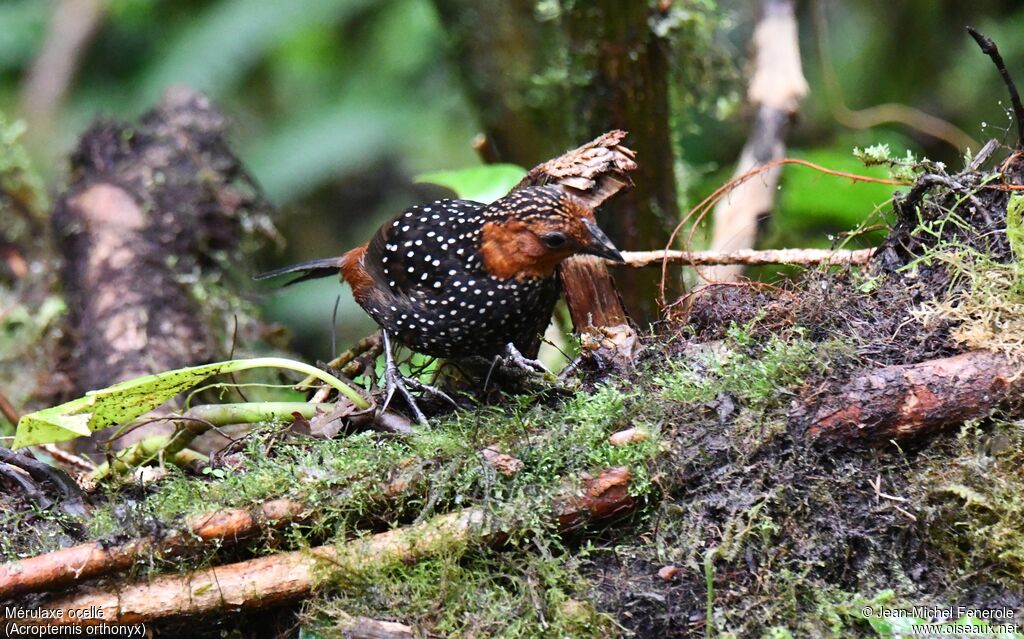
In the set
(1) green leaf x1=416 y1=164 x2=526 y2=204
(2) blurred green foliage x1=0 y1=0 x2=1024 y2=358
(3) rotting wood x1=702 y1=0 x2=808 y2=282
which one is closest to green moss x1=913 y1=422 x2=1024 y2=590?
(1) green leaf x1=416 y1=164 x2=526 y2=204

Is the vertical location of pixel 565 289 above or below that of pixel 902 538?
above

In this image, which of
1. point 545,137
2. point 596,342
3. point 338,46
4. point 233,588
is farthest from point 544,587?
point 338,46

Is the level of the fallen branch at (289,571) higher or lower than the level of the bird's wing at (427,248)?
lower

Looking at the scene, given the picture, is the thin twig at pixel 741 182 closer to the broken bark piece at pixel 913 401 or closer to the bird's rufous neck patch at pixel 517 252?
the bird's rufous neck patch at pixel 517 252

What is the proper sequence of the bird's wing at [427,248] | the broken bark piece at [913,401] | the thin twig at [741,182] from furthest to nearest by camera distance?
the bird's wing at [427,248] → the thin twig at [741,182] → the broken bark piece at [913,401]

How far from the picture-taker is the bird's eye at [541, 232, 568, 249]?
2.67m

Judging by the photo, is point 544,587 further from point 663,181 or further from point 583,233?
point 663,181

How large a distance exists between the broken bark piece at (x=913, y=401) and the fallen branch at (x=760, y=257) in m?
0.60

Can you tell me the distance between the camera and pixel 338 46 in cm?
832

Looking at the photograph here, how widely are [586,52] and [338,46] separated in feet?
16.5

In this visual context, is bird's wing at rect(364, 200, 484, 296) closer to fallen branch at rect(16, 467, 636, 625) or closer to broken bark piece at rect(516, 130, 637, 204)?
broken bark piece at rect(516, 130, 637, 204)

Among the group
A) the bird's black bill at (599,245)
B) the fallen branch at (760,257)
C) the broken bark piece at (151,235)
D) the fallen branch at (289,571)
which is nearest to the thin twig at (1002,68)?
the fallen branch at (760,257)

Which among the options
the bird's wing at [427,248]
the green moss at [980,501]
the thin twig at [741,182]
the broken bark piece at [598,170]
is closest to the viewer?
the green moss at [980,501]

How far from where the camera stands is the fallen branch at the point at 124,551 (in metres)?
2.06
